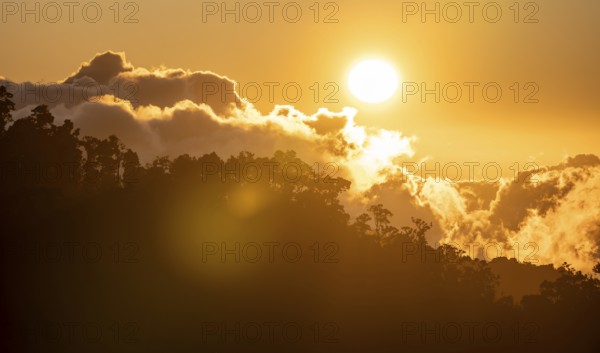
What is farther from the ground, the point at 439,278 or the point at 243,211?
the point at 243,211

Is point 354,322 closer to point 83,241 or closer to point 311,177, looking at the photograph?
point 311,177

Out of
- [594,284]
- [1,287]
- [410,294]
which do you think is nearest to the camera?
[1,287]

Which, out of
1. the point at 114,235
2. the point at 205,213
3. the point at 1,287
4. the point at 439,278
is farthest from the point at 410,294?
the point at 1,287

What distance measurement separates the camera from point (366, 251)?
169500mm

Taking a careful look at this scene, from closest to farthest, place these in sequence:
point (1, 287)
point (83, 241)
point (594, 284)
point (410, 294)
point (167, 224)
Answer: point (1, 287) → point (83, 241) → point (167, 224) → point (410, 294) → point (594, 284)

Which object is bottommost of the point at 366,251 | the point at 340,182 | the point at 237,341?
the point at 237,341

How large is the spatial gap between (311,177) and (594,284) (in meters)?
62.6

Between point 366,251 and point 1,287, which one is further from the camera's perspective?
point 366,251

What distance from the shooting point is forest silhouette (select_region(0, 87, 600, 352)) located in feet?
427

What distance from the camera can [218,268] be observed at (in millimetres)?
151625

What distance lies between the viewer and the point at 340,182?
17125cm

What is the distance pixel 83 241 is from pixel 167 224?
1775 centimetres

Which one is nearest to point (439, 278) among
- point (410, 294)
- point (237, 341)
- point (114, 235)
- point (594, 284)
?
point (410, 294)

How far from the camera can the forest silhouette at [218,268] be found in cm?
13012
